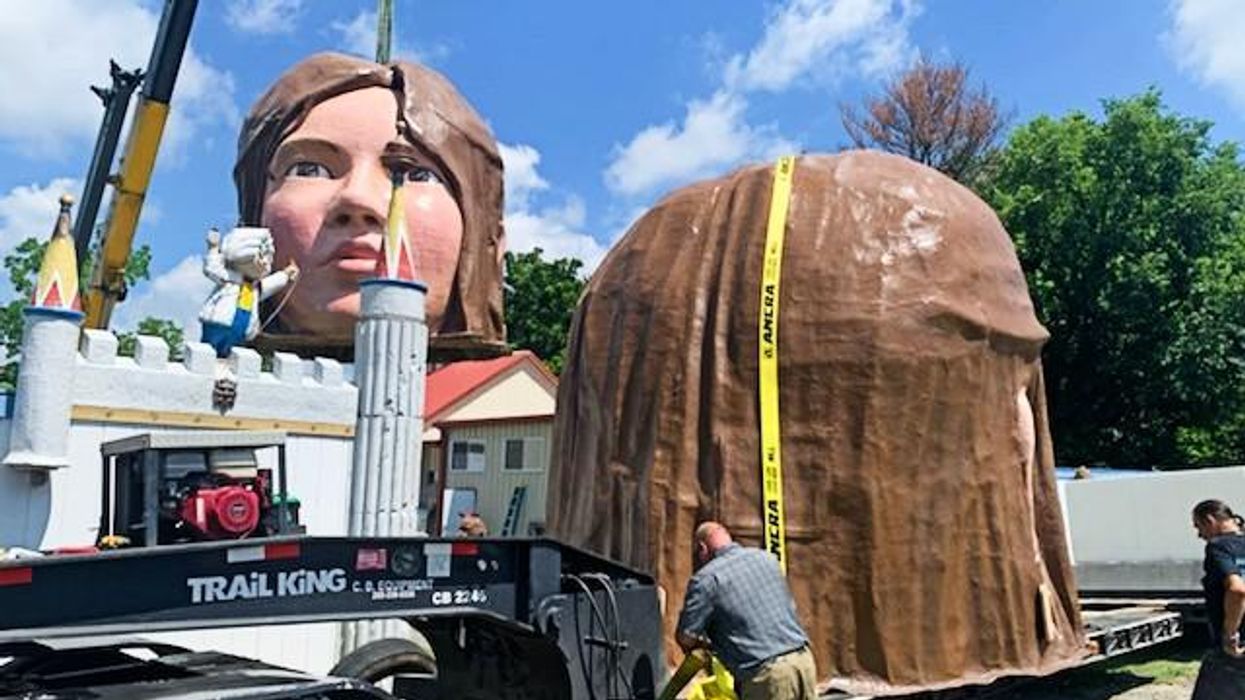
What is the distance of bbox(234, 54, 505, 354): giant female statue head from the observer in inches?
687

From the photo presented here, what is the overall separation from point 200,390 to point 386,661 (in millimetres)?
3001

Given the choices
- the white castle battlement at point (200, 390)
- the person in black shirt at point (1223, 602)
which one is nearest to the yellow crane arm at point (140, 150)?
the white castle battlement at point (200, 390)

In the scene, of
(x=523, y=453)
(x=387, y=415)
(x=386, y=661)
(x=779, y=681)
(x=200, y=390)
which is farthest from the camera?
(x=523, y=453)

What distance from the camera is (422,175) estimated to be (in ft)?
59.0

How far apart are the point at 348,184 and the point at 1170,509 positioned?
482 inches

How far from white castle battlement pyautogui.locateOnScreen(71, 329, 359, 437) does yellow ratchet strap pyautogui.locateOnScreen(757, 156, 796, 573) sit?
329cm

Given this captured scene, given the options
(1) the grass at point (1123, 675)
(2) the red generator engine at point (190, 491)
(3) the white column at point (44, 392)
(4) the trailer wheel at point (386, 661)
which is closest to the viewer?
(2) the red generator engine at point (190, 491)

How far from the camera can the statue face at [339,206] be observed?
1741cm

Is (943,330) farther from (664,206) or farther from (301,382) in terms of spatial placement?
(301,382)

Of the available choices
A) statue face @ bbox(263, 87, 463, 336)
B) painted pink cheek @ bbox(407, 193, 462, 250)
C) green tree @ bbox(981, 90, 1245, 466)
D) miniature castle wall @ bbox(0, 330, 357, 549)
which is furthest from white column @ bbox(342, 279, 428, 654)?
green tree @ bbox(981, 90, 1245, 466)

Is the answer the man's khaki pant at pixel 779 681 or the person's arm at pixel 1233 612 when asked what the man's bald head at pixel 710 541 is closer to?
the man's khaki pant at pixel 779 681

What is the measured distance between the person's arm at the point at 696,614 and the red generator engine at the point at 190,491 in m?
2.42

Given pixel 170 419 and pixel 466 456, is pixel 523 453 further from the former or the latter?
pixel 170 419

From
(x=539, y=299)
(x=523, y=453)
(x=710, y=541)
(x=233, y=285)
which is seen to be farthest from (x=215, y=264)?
(x=539, y=299)
